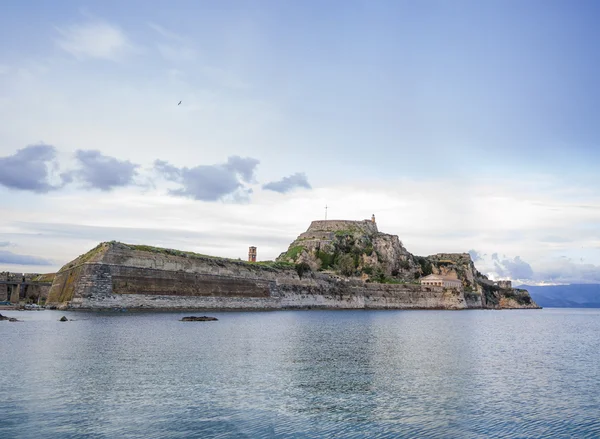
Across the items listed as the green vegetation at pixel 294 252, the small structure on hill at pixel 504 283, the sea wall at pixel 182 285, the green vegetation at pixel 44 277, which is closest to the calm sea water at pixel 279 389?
the sea wall at pixel 182 285

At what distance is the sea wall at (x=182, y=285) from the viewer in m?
50.2

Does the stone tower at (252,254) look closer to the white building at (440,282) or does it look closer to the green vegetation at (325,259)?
the green vegetation at (325,259)

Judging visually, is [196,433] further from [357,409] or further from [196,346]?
[196,346]

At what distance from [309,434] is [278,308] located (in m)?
62.6

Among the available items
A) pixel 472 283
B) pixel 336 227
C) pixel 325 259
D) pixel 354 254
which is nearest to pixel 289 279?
pixel 325 259

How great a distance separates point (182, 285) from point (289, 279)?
23.3 metres

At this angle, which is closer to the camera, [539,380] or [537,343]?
[539,380]

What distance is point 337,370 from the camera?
67.9 ft

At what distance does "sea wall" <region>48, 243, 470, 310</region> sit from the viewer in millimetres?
50156

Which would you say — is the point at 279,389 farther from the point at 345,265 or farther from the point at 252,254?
the point at 345,265

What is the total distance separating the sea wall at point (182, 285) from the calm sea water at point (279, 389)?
2085cm

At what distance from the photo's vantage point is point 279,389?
16.6 metres

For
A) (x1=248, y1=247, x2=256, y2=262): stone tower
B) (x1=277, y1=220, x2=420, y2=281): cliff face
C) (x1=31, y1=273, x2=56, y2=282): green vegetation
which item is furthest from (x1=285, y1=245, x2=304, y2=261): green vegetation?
(x1=31, y1=273, x2=56, y2=282): green vegetation

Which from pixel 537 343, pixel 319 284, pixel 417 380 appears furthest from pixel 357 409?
pixel 319 284
